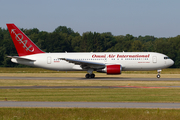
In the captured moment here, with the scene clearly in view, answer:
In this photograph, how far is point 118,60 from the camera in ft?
135

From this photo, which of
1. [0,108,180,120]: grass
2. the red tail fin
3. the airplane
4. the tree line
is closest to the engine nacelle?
the airplane

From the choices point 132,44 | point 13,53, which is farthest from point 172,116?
point 132,44

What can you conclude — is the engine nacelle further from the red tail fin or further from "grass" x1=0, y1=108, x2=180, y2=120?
"grass" x1=0, y1=108, x2=180, y2=120

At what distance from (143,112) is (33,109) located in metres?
5.84

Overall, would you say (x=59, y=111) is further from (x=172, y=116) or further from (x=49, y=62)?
(x=49, y=62)

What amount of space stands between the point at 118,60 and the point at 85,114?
28417 millimetres

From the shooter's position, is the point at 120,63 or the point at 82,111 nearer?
the point at 82,111

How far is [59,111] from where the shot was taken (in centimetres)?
1390

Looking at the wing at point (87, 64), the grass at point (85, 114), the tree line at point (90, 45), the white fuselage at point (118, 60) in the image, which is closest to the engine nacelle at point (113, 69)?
the wing at point (87, 64)

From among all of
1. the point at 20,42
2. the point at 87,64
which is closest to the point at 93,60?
the point at 87,64

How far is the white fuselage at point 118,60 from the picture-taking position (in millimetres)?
41094

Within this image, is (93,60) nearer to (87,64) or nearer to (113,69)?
(87,64)

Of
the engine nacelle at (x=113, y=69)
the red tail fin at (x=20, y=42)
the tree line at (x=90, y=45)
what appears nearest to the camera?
the engine nacelle at (x=113, y=69)

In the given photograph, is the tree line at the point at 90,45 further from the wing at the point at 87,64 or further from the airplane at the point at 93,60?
the wing at the point at 87,64
